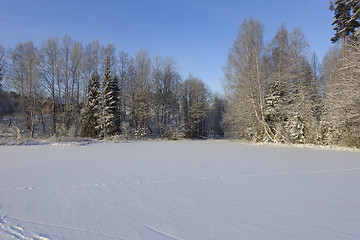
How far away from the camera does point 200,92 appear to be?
29453 millimetres

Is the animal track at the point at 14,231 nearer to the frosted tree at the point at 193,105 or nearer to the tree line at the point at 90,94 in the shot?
the tree line at the point at 90,94

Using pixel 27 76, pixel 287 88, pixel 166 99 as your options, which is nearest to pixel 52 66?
pixel 27 76

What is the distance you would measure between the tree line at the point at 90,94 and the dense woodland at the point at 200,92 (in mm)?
122

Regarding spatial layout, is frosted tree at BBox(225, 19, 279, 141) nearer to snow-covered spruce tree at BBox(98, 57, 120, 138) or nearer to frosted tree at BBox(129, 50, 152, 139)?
frosted tree at BBox(129, 50, 152, 139)

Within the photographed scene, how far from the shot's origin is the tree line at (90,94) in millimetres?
19734

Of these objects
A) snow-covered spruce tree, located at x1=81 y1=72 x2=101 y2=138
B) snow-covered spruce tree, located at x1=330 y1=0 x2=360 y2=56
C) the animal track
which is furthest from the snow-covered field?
snow-covered spruce tree, located at x1=81 y1=72 x2=101 y2=138

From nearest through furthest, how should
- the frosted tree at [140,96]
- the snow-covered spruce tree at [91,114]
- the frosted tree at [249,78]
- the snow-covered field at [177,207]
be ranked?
the snow-covered field at [177,207] < the frosted tree at [249,78] < the snow-covered spruce tree at [91,114] < the frosted tree at [140,96]

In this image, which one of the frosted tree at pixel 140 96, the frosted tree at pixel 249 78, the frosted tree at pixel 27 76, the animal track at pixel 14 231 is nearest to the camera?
the animal track at pixel 14 231

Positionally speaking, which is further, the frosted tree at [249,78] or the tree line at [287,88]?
the frosted tree at [249,78]

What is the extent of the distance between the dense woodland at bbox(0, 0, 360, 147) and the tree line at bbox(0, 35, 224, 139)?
0.40ft

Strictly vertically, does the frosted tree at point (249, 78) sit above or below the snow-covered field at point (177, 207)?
above

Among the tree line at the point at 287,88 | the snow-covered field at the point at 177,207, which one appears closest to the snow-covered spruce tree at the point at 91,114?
the tree line at the point at 287,88

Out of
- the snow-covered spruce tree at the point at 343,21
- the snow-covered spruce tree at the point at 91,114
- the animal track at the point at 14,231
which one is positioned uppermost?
the snow-covered spruce tree at the point at 343,21

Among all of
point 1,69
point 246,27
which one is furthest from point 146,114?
point 1,69
